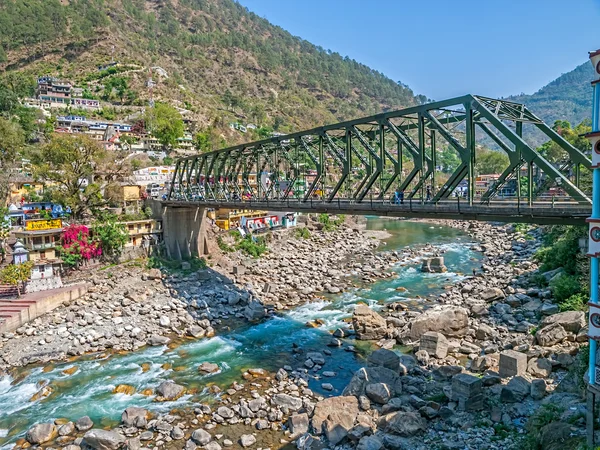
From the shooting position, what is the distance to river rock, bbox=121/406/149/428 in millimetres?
14703

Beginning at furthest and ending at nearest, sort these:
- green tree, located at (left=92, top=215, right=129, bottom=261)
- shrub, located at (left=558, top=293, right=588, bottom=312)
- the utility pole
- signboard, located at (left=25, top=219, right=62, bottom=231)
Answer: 1. green tree, located at (left=92, top=215, right=129, bottom=261)
2. signboard, located at (left=25, top=219, right=62, bottom=231)
3. shrub, located at (left=558, top=293, right=588, bottom=312)
4. the utility pole

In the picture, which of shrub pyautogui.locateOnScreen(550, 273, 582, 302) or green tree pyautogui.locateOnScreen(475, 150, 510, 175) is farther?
green tree pyautogui.locateOnScreen(475, 150, 510, 175)

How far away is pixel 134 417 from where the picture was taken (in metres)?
14.9

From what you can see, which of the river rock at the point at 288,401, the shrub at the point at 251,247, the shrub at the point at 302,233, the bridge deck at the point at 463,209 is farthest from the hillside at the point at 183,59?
the river rock at the point at 288,401

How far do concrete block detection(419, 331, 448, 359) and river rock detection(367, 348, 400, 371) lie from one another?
2.02 meters

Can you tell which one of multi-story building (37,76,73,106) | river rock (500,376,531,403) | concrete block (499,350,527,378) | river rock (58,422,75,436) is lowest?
river rock (58,422,75,436)

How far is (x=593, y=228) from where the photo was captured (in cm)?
952

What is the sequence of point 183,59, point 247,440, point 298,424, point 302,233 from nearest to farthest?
point 247,440
point 298,424
point 302,233
point 183,59

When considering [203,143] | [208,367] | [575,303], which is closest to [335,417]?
[208,367]

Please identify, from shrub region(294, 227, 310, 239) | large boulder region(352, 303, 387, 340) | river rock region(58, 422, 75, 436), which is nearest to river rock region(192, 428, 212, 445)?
river rock region(58, 422, 75, 436)

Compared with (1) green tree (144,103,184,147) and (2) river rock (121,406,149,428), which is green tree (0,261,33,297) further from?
(1) green tree (144,103,184,147)

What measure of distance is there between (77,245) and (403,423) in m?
26.4

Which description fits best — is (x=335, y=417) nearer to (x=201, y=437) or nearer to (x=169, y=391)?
(x=201, y=437)

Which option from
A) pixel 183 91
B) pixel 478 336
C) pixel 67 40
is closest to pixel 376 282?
pixel 478 336
